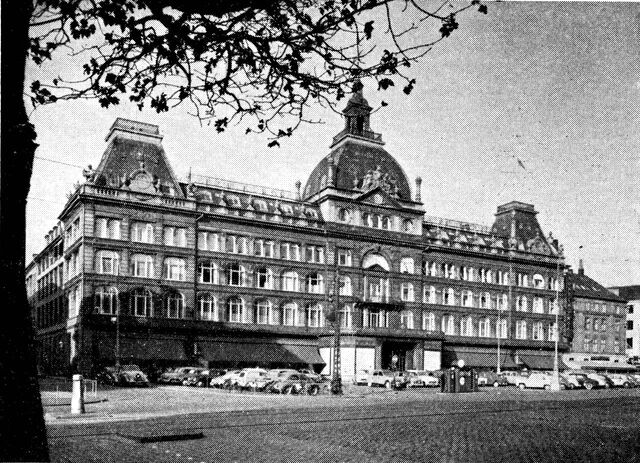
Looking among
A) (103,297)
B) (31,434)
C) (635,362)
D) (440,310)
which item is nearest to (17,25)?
(31,434)

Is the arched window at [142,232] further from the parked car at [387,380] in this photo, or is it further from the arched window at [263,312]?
the parked car at [387,380]

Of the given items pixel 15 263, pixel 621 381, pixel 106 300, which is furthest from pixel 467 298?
pixel 15 263

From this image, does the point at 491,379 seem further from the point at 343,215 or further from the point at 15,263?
the point at 15,263

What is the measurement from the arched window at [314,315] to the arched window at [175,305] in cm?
1202

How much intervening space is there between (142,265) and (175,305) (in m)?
4.24

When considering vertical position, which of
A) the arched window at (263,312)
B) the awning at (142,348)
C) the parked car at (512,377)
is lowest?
the parked car at (512,377)

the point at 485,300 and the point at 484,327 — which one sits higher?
the point at 485,300

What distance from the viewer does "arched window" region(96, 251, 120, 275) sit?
1905 inches

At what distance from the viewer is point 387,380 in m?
45.4

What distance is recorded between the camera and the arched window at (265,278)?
5566 cm

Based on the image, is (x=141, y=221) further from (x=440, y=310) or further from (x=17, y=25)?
(x=17, y=25)

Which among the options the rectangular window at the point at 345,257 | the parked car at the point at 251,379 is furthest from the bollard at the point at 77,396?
the rectangular window at the point at 345,257

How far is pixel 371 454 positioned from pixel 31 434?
7686 mm

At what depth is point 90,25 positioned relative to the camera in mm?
8445
